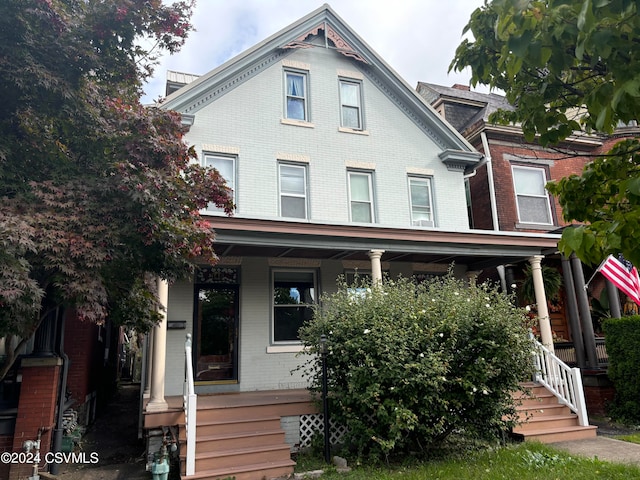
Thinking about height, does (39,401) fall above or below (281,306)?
below

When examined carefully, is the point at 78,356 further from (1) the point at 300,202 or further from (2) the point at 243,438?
(1) the point at 300,202

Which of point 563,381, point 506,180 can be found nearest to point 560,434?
point 563,381

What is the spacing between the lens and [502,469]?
20.9 ft

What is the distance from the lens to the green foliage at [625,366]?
970 cm

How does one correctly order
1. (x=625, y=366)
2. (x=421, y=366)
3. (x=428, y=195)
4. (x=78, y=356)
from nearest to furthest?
(x=421, y=366)
(x=78, y=356)
(x=625, y=366)
(x=428, y=195)

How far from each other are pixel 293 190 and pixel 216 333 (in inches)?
152

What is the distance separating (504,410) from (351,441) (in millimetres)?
2330

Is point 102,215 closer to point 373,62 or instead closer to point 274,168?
point 274,168

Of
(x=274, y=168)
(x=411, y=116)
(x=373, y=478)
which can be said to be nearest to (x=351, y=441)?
(x=373, y=478)

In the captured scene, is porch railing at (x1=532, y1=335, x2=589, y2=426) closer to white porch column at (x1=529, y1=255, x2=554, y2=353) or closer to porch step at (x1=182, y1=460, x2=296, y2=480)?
white porch column at (x1=529, y1=255, x2=554, y2=353)

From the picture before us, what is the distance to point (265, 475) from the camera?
6402 millimetres

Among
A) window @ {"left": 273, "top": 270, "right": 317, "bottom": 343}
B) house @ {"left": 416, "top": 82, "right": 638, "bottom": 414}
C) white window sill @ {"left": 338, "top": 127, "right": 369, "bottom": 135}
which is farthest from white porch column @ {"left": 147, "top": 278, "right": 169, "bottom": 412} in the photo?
house @ {"left": 416, "top": 82, "right": 638, "bottom": 414}

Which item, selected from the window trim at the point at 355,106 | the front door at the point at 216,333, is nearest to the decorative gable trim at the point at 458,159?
the window trim at the point at 355,106

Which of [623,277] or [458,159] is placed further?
[458,159]
